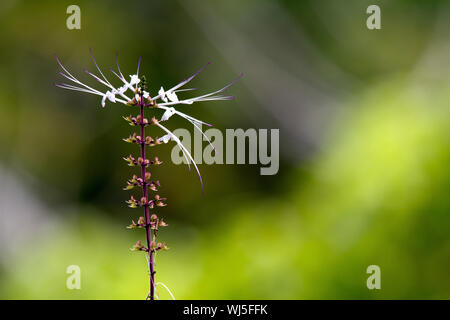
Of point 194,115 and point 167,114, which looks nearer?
point 167,114

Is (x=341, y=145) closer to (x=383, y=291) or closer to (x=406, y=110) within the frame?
(x=406, y=110)

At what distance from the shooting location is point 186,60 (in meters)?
1.38

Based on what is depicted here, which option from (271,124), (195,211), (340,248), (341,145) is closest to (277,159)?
(271,124)

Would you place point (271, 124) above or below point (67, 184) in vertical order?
above

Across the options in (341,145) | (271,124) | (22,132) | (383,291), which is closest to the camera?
(383,291)

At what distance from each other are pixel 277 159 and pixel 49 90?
27.5 inches

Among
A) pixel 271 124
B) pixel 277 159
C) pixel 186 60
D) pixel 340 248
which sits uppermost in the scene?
pixel 186 60

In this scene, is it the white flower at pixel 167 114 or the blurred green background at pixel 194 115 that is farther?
the blurred green background at pixel 194 115

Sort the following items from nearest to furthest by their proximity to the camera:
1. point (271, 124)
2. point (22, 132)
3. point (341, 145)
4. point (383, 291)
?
point (383, 291)
point (341, 145)
point (22, 132)
point (271, 124)

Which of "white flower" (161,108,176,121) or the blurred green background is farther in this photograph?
the blurred green background

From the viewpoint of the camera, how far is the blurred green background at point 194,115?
0.79 m

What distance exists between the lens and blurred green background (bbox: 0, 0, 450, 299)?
793mm

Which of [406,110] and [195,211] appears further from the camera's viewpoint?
[195,211]

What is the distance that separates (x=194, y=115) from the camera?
129cm
